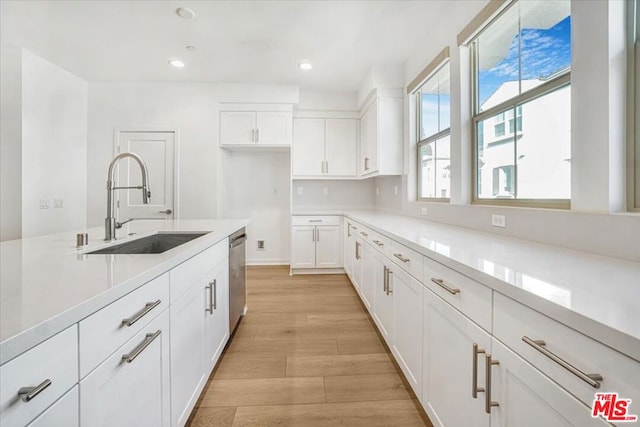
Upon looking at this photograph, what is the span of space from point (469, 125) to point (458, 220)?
0.75 metres

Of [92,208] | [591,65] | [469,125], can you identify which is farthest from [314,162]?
[591,65]

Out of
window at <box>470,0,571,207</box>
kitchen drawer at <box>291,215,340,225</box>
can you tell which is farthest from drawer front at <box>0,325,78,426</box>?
kitchen drawer at <box>291,215,340,225</box>

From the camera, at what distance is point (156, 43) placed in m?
3.08

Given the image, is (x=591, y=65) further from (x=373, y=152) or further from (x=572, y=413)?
(x=373, y=152)

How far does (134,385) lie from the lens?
3.07 feet

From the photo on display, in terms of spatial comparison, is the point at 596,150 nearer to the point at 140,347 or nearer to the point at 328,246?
the point at 140,347

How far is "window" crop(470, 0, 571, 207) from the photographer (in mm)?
1504

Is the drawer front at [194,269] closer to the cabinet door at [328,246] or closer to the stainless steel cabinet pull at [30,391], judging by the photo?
the stainless steel cabinet pull at [30,391]

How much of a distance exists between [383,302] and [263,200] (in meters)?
3.09

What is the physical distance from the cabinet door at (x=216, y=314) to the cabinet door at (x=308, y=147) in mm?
2555

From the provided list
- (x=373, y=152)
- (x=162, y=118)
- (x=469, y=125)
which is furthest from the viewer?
(x=162, y=118)

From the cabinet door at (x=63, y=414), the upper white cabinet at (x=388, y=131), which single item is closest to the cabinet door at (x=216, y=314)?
the cabinet door at (x=63, y=414)

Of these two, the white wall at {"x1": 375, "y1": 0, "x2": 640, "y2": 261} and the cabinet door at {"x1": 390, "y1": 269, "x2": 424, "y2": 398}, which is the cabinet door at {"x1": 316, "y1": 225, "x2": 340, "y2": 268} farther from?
the white wall at {"x1": 375, "y1": 0, "x2": 640, "y2": 261}

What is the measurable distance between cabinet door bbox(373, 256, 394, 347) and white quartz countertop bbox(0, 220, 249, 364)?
1.28 m
